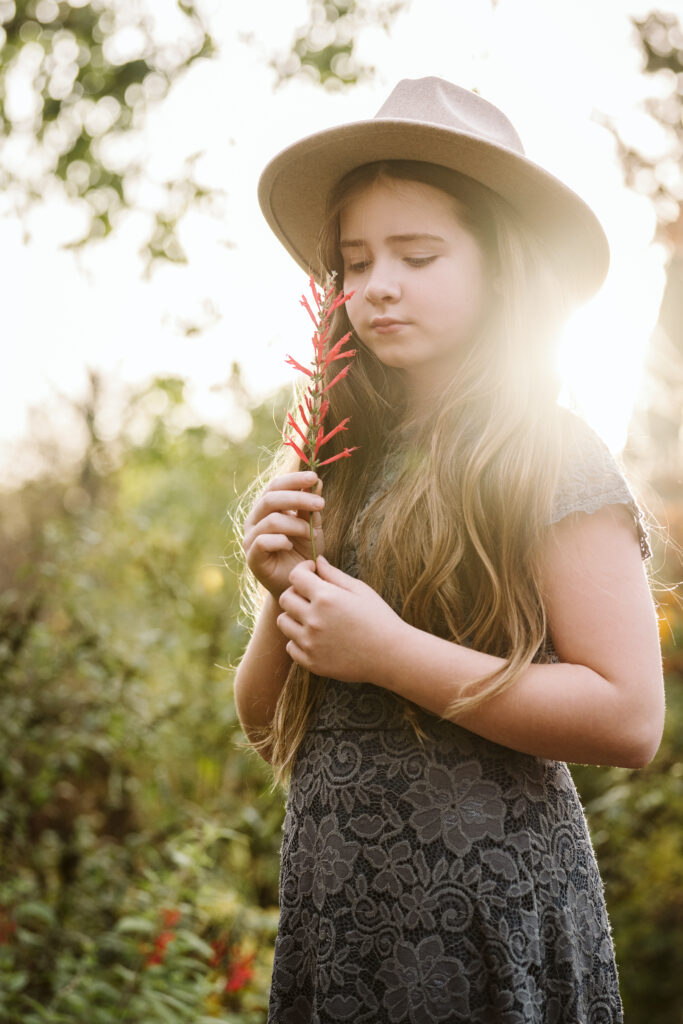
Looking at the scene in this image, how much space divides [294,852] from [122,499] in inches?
228

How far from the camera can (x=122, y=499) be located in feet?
23.3

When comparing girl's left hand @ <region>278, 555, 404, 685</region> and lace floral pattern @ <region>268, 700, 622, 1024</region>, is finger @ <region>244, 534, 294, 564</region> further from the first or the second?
lace floral pattern @ <region>268, 700, 622, 1024</region>

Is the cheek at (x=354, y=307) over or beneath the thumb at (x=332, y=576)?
over

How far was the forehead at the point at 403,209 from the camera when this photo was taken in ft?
5.19

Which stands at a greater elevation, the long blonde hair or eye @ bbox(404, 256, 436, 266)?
eye @ bbox(404, 256, 436, 266)

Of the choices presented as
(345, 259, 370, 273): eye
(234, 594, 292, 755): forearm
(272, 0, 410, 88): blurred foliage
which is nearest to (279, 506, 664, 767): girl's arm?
(234, 594, 292, 755): forearm

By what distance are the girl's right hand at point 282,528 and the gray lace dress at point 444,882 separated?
0.24 meters

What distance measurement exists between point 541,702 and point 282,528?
18.3 inches

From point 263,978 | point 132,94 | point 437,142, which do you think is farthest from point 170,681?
point 437,142

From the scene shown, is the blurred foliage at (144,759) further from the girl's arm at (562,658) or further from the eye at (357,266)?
the girl's arm at (562,658)

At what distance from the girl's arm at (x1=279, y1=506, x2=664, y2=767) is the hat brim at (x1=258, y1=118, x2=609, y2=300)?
1.91 ft

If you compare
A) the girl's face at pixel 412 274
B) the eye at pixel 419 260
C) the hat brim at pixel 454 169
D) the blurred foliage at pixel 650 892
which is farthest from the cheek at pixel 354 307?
the blurred foliage at pixel 650 892

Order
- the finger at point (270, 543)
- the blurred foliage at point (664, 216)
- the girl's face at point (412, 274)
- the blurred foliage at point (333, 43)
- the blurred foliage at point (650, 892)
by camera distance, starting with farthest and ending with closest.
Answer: the blurred foliage at point (650, 892)
the blurred foliage at point (664, 216)
the blurred foliage at point (333, 43)
the girl's face at point (412, 274)
the finger at point (270, 543)

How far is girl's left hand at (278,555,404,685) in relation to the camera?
4.50 feet
